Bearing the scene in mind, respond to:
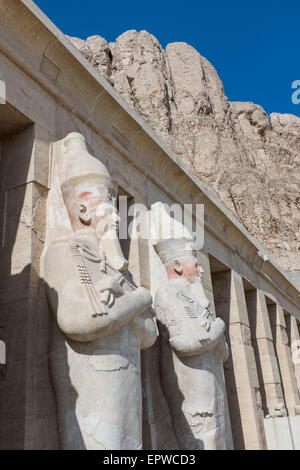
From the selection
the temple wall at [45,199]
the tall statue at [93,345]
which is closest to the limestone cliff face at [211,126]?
the temple wall at [45,199]

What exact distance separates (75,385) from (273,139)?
28.1 m

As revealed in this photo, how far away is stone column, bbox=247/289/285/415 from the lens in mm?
9289

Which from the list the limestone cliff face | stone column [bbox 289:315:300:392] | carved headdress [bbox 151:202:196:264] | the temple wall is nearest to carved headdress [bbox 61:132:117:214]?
the temple wall

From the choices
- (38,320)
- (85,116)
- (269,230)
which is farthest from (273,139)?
(38,320)

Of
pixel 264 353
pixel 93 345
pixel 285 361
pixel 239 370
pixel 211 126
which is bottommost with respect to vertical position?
pixel 93 345

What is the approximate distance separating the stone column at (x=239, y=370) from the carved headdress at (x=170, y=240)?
3.22m

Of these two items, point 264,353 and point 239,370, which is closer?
point 239,370

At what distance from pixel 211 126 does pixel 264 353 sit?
2060 centimetres

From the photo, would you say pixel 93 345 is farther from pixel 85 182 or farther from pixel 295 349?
pixel 295 349

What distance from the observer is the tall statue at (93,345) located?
3.49 metres

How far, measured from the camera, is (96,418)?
136 inches

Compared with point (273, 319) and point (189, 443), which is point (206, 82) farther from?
point (189, 443)

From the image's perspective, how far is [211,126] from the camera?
28328 mm

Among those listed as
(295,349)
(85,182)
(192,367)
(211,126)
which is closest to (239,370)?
(192,367)
